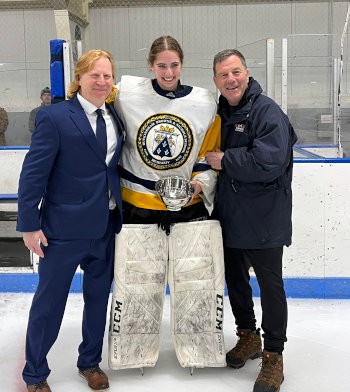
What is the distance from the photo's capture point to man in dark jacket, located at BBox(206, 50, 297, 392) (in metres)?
1.78

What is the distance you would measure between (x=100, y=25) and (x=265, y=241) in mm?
5370

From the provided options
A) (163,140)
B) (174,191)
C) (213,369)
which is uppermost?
(163,140)

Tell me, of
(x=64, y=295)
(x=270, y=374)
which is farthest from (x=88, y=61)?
(x=270, y=374)

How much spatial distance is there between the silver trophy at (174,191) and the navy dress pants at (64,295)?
22cm

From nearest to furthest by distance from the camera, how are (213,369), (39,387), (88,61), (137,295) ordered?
(88,61) < (39,387) < (137,295) < (213,369)

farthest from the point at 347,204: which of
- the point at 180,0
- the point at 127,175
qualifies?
the point at 180,0

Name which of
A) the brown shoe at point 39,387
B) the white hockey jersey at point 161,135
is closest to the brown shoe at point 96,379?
the brown shoe at point 39,387

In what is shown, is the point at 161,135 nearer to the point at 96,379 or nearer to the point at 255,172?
the point at 255,172

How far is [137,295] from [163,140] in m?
0.54

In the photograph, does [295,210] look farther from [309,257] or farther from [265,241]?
[265,241]

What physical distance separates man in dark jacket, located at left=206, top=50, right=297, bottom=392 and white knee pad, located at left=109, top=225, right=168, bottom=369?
257 millimetres

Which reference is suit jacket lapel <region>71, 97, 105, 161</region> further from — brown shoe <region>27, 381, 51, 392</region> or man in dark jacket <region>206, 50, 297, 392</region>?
brown shoe <region>27, 381, 51, 392</region>

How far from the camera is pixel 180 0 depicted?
6.48m

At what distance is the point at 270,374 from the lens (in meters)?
1.90
